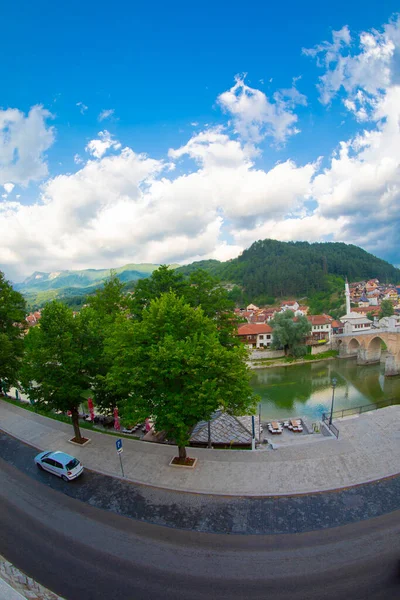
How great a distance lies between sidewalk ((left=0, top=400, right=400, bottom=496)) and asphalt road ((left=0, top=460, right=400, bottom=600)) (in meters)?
1.89

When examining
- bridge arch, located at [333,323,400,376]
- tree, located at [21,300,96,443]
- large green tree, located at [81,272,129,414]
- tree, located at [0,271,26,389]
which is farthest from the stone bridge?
tree, located at [0,271,26,389]

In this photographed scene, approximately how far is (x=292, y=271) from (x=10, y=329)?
96.7 meters

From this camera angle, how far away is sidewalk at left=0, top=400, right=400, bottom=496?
10.5 m

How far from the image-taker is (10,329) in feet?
71.5

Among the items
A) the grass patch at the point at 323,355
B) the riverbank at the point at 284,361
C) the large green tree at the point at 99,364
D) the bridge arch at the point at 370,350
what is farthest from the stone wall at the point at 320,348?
the large green tree at the point at 99,364

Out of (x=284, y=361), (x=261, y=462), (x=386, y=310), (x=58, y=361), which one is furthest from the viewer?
(x=386, y=310)

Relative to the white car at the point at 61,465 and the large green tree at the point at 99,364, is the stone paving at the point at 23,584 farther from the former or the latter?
the large green tree at the point at 99,364

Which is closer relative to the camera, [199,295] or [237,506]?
[237,506]

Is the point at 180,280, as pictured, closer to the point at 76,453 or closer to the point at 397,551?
the point at 76,453

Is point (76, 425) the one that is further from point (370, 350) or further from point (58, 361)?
point (370, 350)

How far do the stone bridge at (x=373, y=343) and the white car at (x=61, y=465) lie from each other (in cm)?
3953

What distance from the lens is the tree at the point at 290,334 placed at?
43.4m

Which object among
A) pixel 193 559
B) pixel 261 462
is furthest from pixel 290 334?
pixel 193 559

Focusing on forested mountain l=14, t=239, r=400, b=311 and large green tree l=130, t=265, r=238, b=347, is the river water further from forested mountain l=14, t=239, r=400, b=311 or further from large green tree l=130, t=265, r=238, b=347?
forested mountain l=14, t=239, r=400, b=311
